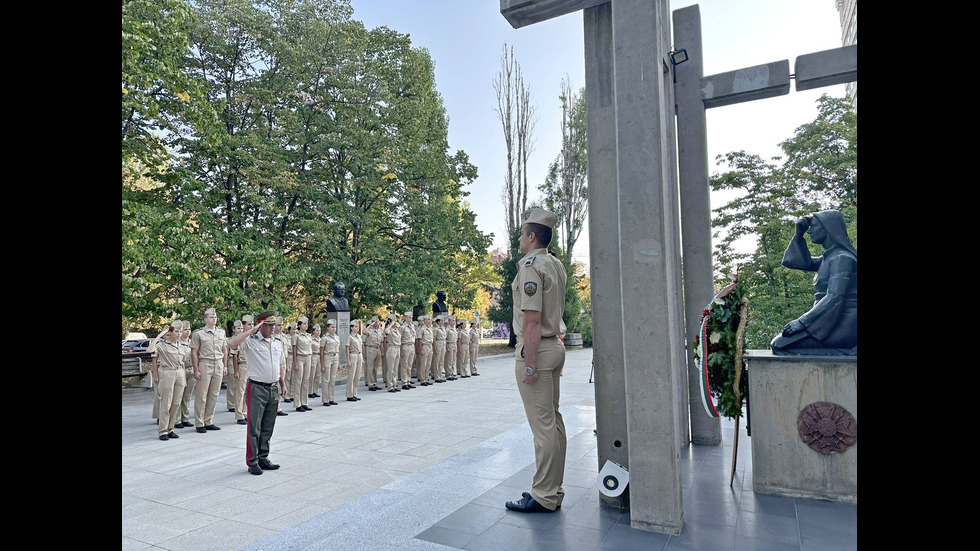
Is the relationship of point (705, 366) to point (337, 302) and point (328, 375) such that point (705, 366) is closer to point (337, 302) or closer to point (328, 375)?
point (328, 375)

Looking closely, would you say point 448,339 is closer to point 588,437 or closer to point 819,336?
point 588,437

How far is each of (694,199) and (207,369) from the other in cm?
848

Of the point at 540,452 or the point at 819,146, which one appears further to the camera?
the point at 819,146

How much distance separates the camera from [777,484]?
473cm

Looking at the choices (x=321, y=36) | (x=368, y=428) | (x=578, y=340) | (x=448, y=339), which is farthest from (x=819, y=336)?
(x=578, y=340)

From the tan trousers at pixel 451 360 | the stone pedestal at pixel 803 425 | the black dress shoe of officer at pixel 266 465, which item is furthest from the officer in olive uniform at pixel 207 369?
the stone pedestal at pixel 803 425

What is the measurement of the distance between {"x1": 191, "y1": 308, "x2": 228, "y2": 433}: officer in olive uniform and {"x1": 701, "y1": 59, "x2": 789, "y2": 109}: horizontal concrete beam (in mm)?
8798

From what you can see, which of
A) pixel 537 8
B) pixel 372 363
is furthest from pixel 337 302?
pixel 537 8

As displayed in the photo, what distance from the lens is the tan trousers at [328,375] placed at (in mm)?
11594

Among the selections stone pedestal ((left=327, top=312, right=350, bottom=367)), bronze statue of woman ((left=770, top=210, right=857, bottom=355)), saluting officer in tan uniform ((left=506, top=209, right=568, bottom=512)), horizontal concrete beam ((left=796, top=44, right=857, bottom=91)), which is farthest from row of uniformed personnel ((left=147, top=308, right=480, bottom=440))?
horizontal concrete beam ((left=796, top=44, right=857, bottom=91))

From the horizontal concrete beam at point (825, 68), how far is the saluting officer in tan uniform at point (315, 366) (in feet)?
32.5

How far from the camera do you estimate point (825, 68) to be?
639 cm

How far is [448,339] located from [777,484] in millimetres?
12725
